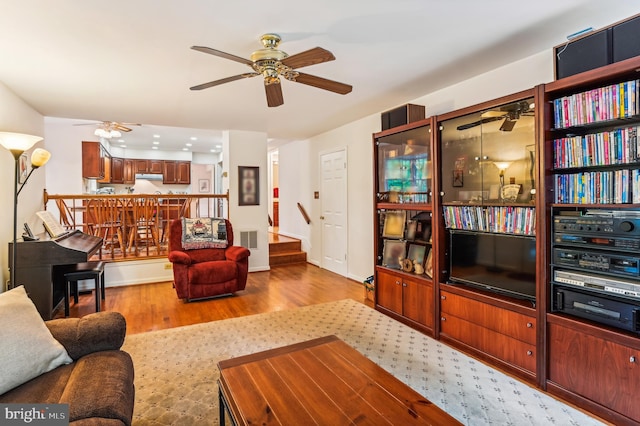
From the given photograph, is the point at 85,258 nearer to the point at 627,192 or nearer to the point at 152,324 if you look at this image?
the point at 152,324

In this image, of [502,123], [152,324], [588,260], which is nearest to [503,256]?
[588,260]

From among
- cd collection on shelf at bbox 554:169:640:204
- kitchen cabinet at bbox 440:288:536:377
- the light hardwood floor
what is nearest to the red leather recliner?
the light hardwood floor

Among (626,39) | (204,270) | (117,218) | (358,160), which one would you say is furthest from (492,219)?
(117,218)

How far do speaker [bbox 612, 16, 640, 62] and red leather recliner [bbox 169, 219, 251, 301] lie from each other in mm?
4111

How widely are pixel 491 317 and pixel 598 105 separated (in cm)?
163

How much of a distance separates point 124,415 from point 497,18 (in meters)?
3.07

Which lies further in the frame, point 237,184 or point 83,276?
point 237,184

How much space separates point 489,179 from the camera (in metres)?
2.78

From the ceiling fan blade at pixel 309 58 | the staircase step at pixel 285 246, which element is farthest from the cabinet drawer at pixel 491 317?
the staircase step at pixel 285 246

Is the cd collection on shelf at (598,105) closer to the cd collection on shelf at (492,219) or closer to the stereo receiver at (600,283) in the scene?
the cd collection on shelf at (492,219)

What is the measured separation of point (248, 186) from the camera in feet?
20.0

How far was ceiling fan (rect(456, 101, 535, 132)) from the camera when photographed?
2.44 meters

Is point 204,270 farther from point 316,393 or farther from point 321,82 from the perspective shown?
point 316,393

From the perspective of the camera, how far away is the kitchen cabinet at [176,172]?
10000mm
